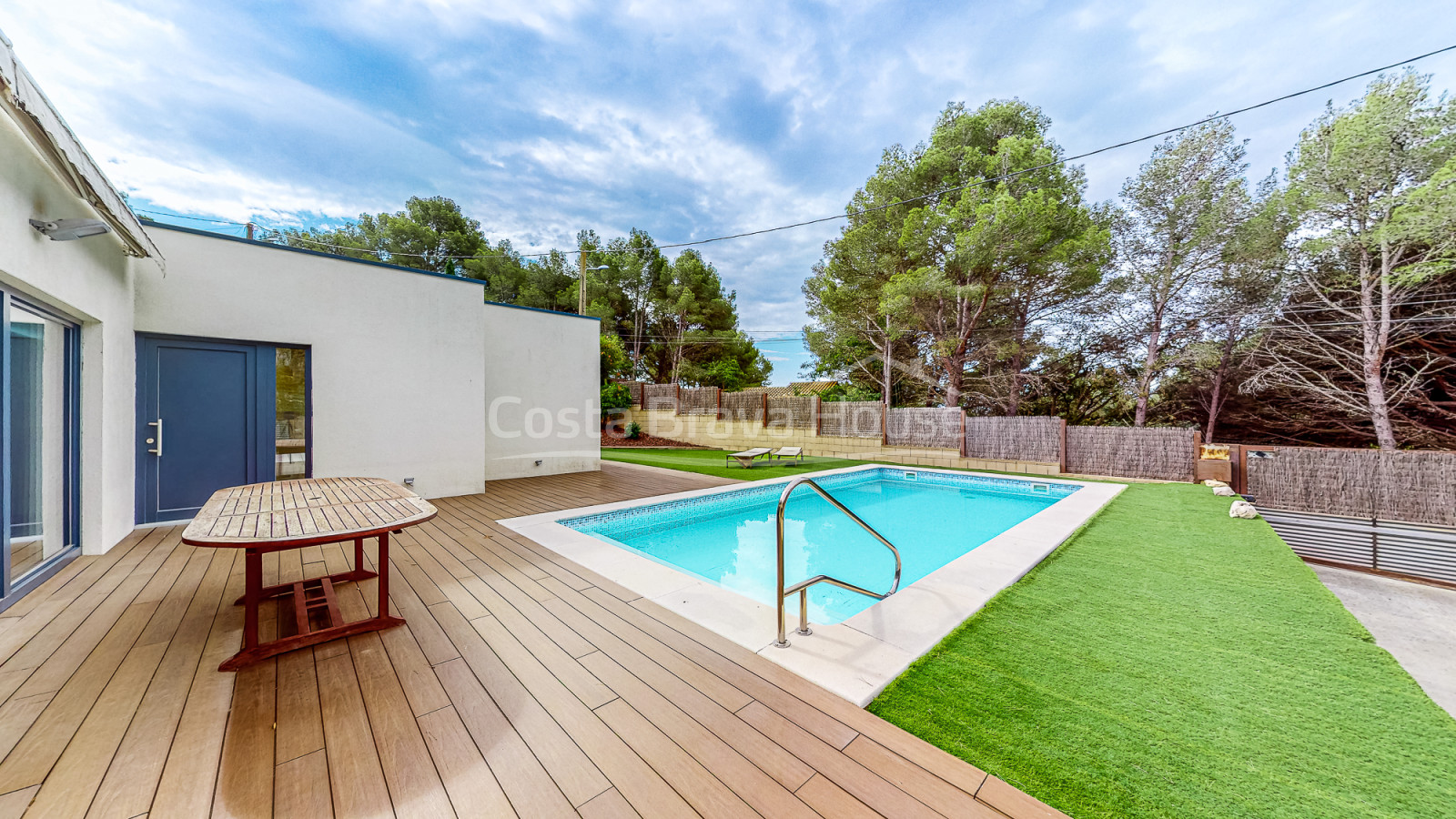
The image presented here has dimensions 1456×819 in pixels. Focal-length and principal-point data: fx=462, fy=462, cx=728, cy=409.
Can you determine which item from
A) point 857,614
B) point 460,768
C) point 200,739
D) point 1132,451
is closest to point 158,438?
point 200,739

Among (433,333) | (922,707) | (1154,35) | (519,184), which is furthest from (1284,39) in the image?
(519,184)

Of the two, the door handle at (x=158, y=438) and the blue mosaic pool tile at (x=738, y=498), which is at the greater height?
the door handle at (x=158, y=438)

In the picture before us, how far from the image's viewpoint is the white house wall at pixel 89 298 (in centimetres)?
246

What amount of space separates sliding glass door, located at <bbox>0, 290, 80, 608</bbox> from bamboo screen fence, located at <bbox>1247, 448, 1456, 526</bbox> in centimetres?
1328

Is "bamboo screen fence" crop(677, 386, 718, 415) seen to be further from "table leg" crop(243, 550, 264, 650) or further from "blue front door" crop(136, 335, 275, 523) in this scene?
"table leg" crop(243, 550, 264, 650)

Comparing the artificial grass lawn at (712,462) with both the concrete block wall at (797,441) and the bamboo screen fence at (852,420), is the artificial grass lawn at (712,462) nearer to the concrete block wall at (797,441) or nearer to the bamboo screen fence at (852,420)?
the concrete block wall at (797,441)

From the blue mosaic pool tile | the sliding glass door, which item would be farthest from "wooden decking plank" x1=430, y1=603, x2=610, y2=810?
the sliding glass door

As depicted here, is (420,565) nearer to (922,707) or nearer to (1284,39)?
(922,707)

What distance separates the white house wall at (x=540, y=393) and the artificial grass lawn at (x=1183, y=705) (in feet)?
22.4

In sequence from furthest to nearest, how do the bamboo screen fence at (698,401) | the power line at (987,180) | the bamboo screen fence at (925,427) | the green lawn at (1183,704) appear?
the bamboo screen fence at (698,401), the bamboo screen fence at (925,427), the power line at (987,180), the green lawn at (1183,704)

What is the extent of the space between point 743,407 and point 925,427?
486 centimetres

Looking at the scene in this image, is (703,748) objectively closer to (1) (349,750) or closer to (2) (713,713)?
(2) (713,713)

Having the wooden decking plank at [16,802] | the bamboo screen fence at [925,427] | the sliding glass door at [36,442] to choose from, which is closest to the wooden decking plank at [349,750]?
the wooden decking plank at [16,802]

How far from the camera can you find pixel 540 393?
25.2ft
